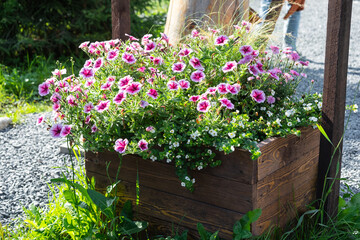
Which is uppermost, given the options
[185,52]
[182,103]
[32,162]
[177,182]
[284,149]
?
[185,52]

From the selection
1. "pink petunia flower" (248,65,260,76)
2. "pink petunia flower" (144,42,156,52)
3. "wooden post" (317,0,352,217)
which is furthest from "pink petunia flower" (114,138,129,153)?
"wooden post" (317,0,352,217)

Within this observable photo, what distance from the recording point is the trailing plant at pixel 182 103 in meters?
1.96

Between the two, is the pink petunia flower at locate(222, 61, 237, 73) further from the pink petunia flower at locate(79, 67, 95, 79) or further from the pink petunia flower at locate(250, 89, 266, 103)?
the pink petunia flower at locate(79, 67, 95, 79)

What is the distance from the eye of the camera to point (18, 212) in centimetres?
268

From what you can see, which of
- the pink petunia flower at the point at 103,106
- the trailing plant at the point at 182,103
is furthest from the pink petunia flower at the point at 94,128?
the pink petunia flower at the point at 103,106

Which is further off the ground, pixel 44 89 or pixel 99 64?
pixel 99 64

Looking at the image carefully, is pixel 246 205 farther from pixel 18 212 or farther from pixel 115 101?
pixel 18 212

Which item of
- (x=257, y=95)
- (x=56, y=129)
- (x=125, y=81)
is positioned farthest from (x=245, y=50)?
(x=56, y=129)

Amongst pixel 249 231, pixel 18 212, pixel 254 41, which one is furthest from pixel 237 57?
pixel 18 212

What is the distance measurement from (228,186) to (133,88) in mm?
565

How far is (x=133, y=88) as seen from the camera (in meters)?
1.97

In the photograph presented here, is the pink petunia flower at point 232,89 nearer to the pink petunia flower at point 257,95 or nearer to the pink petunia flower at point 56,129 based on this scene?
the pink petunia flower at point 257,95

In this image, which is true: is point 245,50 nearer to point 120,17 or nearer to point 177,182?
point 177,182

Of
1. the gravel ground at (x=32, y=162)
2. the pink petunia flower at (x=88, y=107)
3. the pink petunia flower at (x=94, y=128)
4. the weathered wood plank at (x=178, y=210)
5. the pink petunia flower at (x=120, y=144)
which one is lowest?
the gravel ground at (x=32, y=162)
